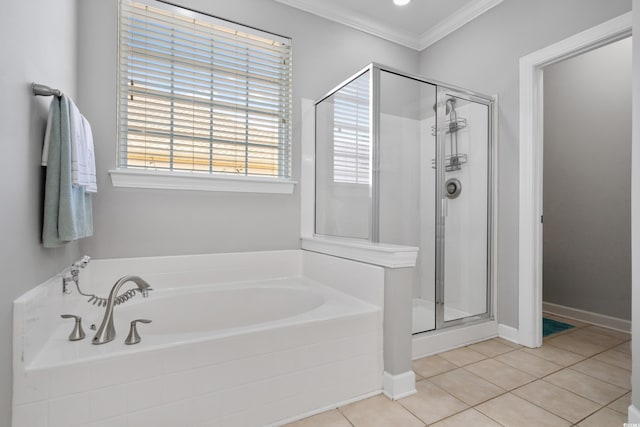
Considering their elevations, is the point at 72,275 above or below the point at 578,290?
above

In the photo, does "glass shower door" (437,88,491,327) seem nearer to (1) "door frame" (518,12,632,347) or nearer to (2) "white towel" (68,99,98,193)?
(1) "door frame" (518,12,632,347)

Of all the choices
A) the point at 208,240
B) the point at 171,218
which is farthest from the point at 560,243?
the point at 171,218

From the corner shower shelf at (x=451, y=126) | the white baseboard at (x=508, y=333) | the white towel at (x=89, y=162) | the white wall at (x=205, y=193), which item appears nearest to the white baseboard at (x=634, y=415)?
the white baseboard at (x=508, y=333)

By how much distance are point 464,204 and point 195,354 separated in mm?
2243

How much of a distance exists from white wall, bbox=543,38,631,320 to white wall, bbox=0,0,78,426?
133 inches

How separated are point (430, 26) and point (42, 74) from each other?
3.02 meters

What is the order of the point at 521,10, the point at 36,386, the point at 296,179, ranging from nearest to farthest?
the point at 36,386, the point at 521,10, the point at 296,179

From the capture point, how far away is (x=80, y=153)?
1.48 metres

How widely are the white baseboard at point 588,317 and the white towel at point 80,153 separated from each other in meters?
3.88

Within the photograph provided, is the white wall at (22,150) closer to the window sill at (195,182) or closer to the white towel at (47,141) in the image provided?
the white towel at (47,141)

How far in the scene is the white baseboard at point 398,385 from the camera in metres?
1.68

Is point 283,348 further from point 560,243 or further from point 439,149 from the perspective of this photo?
point 560,243

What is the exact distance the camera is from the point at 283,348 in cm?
146

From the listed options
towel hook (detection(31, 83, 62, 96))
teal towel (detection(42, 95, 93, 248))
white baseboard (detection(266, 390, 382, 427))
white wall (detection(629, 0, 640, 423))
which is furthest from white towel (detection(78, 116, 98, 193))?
white wall (detection(629, 0, 640, 423))
